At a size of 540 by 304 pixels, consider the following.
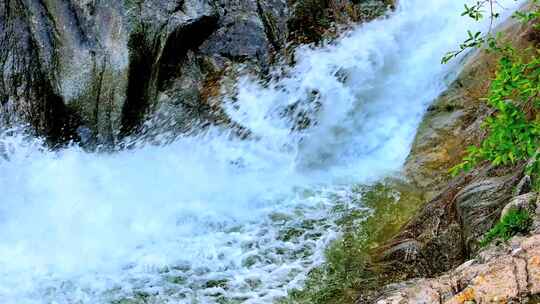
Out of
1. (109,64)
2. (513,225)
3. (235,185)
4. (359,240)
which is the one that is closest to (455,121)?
(359,240)

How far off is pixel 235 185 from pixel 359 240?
2688mm

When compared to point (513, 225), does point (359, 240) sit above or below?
above

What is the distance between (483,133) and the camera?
7.56 meters

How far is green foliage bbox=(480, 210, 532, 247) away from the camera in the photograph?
13.8 ft

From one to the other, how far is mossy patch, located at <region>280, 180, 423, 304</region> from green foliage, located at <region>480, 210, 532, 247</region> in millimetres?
1929

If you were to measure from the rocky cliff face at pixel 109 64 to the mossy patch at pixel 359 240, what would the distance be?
3.26 m

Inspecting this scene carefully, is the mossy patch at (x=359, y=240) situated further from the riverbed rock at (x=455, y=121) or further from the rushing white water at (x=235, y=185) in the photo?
the riverbed rock at (x=455, y=121)

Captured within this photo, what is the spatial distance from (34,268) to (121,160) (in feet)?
9.09

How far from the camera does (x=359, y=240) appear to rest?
693cm

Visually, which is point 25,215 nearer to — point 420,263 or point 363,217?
point 363,217

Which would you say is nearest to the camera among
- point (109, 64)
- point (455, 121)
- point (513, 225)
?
point (513, 225)

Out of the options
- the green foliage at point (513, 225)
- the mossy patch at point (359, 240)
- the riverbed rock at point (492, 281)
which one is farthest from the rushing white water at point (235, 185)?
the green foliage at point (513, 225)

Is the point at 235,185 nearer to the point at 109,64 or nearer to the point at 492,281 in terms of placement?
the point at 109,64

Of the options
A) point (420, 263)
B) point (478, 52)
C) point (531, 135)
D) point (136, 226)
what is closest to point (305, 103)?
point (478, 52)
